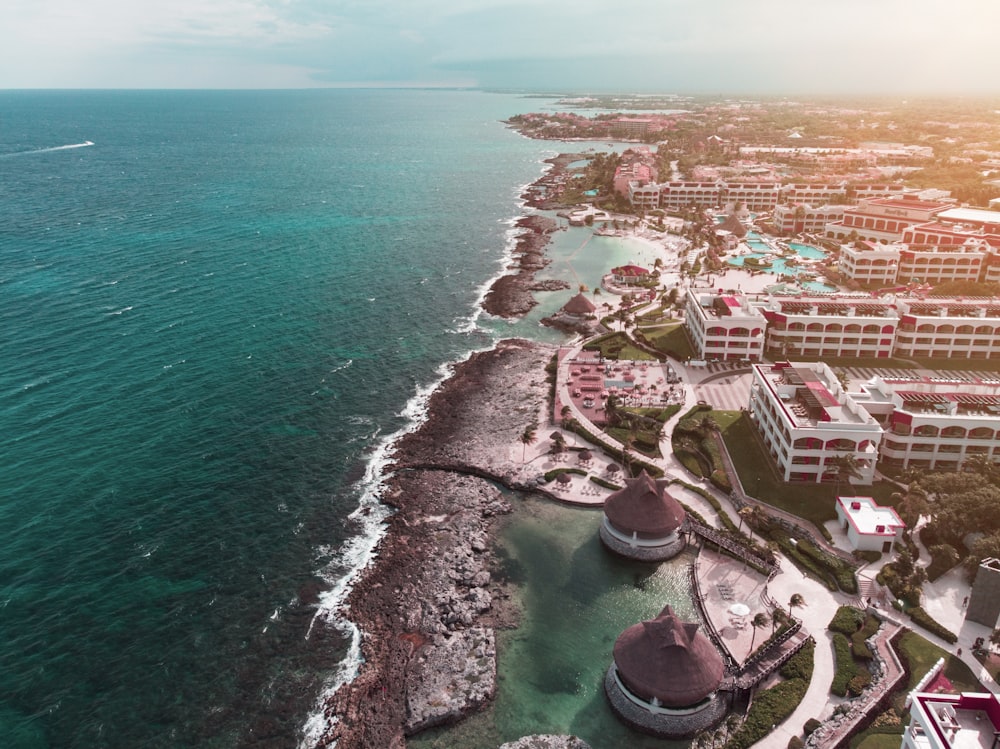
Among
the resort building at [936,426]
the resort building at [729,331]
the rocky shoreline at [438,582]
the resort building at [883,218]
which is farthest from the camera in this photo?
the resort building at [883,218]

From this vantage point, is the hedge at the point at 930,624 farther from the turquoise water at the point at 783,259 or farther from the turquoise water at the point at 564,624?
the turquoise water at the point at 783,259

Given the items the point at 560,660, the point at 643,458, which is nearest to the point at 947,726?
the point at 560,660

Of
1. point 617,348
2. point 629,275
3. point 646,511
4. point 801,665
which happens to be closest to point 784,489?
point 646,511

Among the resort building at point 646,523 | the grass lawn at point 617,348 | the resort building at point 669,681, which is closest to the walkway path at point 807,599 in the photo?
the resort building at point 669,681

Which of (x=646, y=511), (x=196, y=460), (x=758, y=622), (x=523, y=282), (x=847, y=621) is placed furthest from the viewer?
(x=523, y=282)

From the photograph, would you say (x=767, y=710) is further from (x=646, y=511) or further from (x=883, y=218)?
(x=883, y=218)
